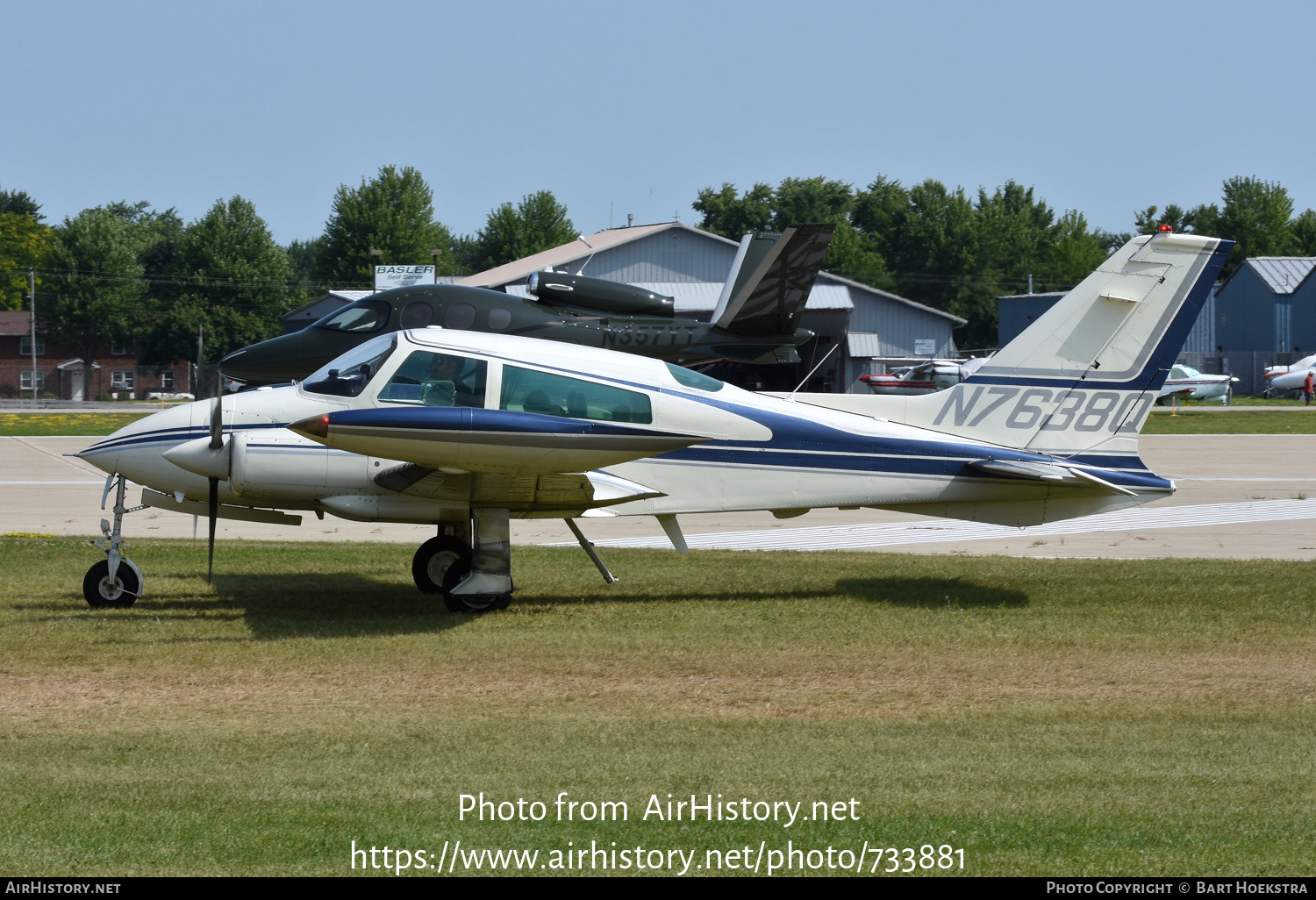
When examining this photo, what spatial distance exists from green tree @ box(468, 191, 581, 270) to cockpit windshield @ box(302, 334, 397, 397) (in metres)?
98.0

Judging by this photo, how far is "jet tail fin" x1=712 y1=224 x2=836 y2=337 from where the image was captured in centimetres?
1548

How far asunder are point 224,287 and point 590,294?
86018 millimetres

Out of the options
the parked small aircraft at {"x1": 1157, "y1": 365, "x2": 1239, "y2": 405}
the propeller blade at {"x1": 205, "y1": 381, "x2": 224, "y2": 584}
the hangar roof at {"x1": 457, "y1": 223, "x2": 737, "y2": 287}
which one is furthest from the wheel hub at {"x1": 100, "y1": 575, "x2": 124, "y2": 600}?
the parked small aircraft at {"x1": 1157, "y1": 365, "x2": 1239, "y2": 405}

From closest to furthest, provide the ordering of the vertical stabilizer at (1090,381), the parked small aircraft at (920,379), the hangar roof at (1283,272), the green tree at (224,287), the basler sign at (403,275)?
1. the vertical stabilizer at (1090,381)
2. the parked small aircraft at (920,379)
3. the basler sign at (403,275)
4. the hangar roof at (1283,272)
5. the green tree at (224,287)

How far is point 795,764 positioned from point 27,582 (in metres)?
8.97

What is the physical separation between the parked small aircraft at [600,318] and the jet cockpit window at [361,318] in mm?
11

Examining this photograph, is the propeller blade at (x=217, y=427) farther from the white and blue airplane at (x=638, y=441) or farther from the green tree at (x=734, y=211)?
the green tree at (x=734, y=211)

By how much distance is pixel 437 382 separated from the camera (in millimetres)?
10305

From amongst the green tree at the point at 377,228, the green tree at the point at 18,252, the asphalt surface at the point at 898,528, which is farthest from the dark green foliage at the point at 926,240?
the asphalt surface at the point at 898,528

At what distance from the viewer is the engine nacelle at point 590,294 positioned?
567 inches

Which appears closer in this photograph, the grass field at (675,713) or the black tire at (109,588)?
the grass field at (675,713)

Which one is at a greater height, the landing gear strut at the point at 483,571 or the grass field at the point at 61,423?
the landing gear strut at the point at 483,571
